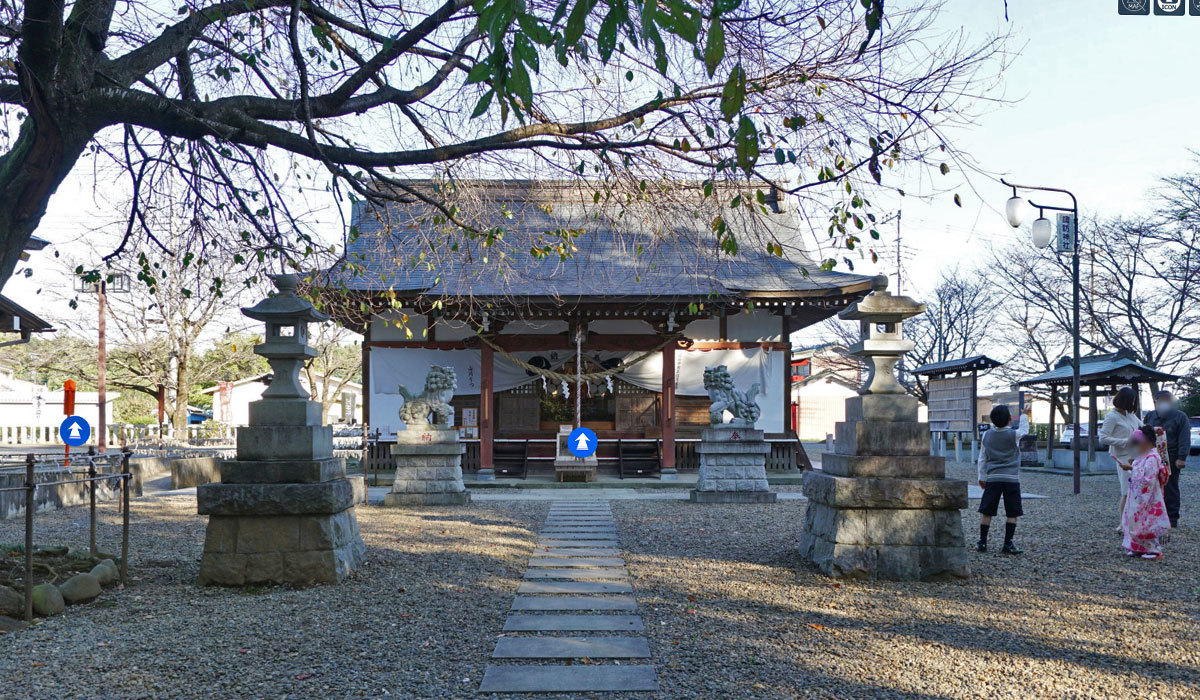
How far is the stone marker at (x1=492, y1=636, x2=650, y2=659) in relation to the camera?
13.6ft

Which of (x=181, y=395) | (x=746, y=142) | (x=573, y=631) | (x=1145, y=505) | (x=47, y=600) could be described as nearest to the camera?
(x=746, y=142)

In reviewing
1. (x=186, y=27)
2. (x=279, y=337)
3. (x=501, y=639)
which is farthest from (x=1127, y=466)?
(x=186, y=27)

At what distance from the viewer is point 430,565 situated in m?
6.88

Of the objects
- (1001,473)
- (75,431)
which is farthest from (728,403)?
(75,431)

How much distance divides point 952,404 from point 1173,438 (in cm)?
952

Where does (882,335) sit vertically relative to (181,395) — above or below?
above

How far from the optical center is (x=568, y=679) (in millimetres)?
3773

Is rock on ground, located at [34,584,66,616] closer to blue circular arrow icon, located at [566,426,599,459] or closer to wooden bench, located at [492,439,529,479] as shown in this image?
blue circular arrow icon, located at [566,426,599,459]

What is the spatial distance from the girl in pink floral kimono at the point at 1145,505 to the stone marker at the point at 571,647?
17.5ft

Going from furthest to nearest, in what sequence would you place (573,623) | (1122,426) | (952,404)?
1. (952,404)
2. (1122,426)
3. (573,623)

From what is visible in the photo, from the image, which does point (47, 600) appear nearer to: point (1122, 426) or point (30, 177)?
point (30, 177)

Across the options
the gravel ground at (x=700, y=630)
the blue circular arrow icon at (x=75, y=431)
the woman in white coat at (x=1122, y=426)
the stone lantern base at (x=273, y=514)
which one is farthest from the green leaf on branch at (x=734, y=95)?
the blue circular arrow icon at (x=75, y=431)

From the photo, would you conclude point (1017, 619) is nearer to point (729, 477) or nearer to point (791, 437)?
point (729, 477)

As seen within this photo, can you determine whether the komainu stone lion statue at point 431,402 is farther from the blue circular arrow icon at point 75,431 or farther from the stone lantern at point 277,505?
the stone lantern at point 277,505
